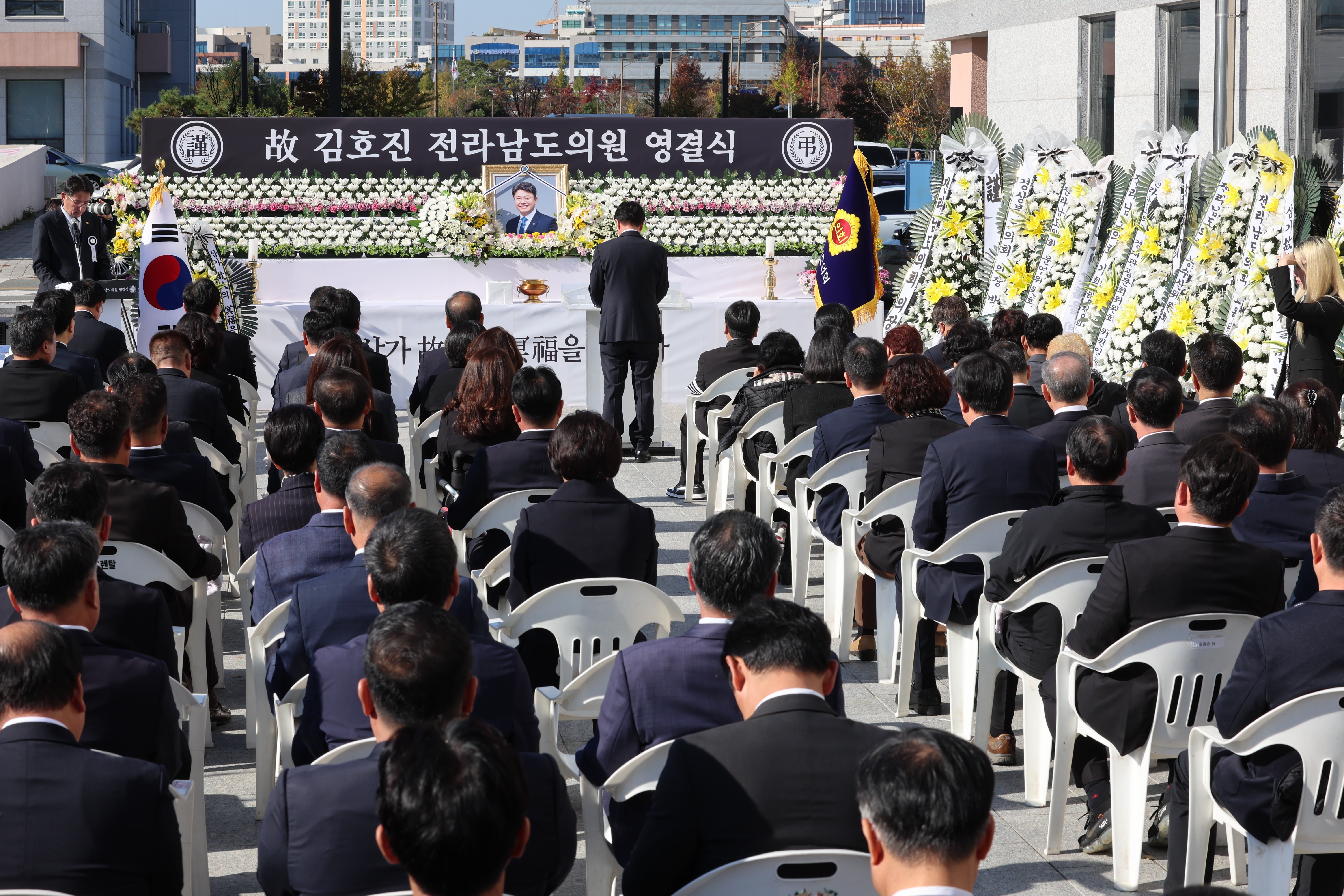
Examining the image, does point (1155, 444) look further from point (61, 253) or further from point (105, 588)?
point (61, 253)

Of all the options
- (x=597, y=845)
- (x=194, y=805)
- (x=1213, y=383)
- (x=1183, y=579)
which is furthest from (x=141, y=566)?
(x=1213, y=383)

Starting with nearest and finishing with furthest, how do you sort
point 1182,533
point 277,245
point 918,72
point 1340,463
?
point 1182,533 → point 1340,463 → point 277,245 → point 918,72

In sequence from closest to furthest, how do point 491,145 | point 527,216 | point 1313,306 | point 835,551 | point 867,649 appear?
point 867,649, point 835,551, point 1313,306, point 527,216, point 491,145

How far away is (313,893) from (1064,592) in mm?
2689

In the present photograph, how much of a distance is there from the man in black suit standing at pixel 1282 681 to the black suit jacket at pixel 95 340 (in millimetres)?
6799

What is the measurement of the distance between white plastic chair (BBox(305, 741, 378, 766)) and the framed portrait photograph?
37.3 feet

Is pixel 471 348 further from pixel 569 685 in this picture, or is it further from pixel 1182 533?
pixel 1182 533

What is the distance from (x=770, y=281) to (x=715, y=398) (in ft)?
18.1

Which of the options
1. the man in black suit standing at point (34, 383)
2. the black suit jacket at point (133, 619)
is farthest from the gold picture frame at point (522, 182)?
the black suit jacket at point (133, 619)

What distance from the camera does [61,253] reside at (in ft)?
36.9

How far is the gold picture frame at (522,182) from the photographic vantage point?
14188 mm

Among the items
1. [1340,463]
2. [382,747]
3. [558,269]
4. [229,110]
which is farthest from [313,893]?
[229,110]

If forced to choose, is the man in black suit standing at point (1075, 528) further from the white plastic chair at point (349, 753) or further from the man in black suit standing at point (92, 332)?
the man in black suit standing at point (92, 332)

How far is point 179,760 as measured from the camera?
139 inches
